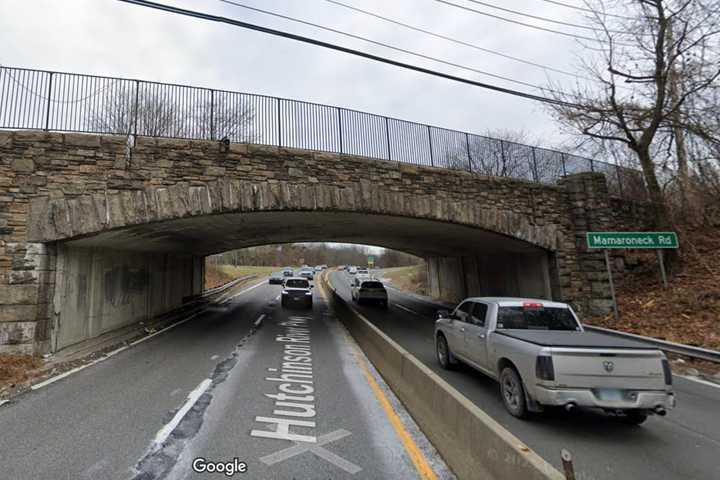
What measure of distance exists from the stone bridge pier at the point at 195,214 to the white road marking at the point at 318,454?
281 inches

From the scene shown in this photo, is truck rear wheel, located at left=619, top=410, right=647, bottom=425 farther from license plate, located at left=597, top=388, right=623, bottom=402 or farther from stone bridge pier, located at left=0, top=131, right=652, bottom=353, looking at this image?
stone bridge pier, located at left=0, top=131, right=652, bottom=353

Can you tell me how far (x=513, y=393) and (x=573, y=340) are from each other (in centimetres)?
117

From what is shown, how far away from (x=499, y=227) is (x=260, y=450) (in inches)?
450

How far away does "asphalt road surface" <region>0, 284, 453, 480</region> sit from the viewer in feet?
12.2

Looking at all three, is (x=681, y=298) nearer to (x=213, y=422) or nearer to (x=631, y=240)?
(x=631, y=240)

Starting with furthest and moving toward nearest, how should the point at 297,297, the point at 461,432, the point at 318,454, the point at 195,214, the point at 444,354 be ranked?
the point at 297,297 < the point at 195,214 < the point at 444,354 < the point at 318,454 < the point at 461,432

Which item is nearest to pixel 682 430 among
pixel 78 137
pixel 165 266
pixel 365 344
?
pixel 365 344

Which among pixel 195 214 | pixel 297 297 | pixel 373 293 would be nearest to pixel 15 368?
pixel 195 214

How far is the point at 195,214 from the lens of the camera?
9484 mm

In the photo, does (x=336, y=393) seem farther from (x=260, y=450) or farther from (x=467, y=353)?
(x=467, y=353)

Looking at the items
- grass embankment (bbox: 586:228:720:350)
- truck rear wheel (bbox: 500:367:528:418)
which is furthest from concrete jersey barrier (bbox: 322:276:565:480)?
grass embankment (bbox: 586:228:720:350)

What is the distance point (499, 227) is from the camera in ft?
43.0

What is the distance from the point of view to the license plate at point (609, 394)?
4352mm

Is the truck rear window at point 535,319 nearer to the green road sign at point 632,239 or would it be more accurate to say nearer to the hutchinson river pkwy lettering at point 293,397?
the hutchinson river pkwy lettering at point 293,397
